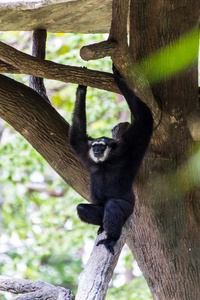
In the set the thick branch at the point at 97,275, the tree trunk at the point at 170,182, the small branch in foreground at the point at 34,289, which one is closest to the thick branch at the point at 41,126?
the tree trunk at the point at 170,182

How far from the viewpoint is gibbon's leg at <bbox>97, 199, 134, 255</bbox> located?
15.3ft

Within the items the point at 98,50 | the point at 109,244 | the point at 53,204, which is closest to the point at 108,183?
the point at 109,244

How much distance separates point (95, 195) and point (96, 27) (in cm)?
315

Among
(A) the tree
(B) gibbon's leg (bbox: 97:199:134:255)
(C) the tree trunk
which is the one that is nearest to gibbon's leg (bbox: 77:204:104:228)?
(B) gibbon's leg (bbox: 97:199:134:255)

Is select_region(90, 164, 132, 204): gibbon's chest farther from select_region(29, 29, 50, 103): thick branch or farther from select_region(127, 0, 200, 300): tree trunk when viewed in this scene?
select_region(29, 29, 50, 103): thick branch

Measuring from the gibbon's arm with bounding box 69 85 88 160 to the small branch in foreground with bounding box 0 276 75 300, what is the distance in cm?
180

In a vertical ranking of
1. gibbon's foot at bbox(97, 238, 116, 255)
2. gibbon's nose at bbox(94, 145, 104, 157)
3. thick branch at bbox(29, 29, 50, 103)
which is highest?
thick branch at bbox(29, 29, 50, 103)

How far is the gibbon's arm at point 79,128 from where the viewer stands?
559 cm

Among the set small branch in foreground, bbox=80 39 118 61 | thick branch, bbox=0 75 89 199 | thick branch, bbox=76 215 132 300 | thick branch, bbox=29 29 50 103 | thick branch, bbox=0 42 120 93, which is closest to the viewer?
thick branch, bbox=76 215 132 300

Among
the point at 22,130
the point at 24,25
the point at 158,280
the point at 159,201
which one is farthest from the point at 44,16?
the point at 158,280

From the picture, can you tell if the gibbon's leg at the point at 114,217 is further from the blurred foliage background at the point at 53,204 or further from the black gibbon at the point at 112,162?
the blurred foliage background at the point at 53,204

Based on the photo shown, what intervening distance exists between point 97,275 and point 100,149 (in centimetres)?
212

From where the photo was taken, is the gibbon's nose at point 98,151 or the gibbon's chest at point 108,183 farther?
the gibbon's nose at point 98,151

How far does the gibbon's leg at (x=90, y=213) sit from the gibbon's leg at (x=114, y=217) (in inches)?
9.3
